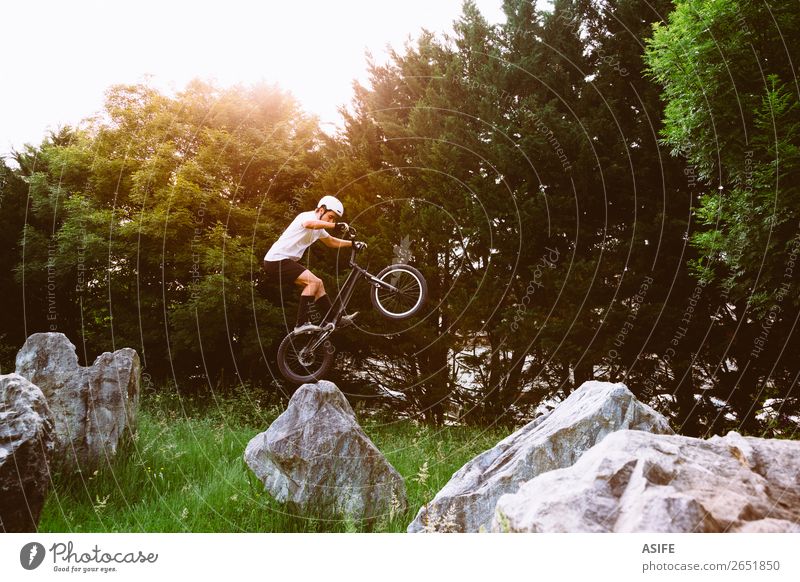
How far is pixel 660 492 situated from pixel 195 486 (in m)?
5.12

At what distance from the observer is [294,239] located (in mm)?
7547

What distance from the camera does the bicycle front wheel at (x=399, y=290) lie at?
283 inches

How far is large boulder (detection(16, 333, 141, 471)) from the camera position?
6.80m

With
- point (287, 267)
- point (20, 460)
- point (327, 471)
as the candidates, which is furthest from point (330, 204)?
→ point (20, 460)

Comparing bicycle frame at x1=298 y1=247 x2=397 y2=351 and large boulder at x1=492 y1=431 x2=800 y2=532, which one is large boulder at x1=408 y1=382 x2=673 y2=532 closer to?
large boulder at x1=492 y1=431 x2=800 y2=532

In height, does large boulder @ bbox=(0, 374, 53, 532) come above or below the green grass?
above

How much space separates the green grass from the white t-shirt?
260 cm

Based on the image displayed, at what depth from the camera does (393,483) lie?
18.9ft

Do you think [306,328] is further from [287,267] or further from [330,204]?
[330,204]

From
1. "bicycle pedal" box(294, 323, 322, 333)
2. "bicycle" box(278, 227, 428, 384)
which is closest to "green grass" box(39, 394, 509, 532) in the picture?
"bicycle" box(278, 227, 428, 384)
